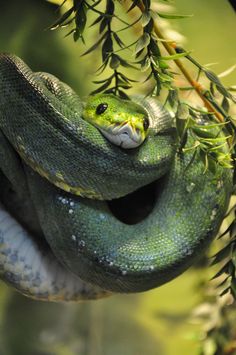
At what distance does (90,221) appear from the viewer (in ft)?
3.19

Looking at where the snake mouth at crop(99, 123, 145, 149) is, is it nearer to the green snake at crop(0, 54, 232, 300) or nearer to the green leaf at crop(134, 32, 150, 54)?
the green snake at crop(0, 54, 232, 300)

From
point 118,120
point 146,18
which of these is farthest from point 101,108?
point 146,18

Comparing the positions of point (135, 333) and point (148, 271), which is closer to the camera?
point (148, 271)

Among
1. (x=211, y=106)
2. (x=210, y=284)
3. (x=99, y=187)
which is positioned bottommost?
(x=210, y=284)

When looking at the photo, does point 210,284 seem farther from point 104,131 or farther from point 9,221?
point 104,131

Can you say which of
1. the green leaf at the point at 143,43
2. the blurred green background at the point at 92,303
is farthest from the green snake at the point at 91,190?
the blurred green background at the point at 92,303

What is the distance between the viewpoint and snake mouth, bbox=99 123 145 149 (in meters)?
0.88

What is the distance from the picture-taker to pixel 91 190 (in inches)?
36.5

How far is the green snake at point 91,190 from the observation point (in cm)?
90

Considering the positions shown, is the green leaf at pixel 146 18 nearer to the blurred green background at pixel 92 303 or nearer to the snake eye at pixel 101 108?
the snake eye at pixel 101 108

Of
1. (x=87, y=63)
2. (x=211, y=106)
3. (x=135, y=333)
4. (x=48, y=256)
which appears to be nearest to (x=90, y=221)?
(x=48, y=256)

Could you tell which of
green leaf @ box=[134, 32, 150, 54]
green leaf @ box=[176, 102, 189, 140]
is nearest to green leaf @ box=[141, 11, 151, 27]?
green leaf @ box=[134, 32, 150, 54]

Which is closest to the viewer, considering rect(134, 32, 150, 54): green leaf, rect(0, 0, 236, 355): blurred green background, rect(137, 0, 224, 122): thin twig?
rect(134, 32, 150, 54): green leaf

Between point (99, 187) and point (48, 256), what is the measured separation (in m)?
0.25
